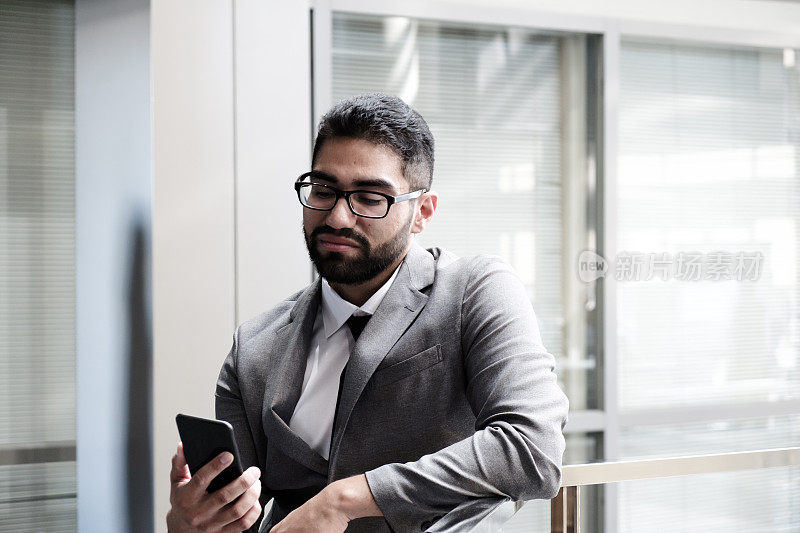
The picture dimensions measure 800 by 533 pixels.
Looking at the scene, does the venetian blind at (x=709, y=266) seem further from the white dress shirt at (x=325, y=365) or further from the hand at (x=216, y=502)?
the hand at (x=216, y=502)

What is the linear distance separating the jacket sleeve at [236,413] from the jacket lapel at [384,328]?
194 millimetres

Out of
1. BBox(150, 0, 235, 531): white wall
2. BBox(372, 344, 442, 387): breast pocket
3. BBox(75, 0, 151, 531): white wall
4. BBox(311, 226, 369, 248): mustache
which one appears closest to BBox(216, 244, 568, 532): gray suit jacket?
BBox(372, 344, 442, 387): breast pocket

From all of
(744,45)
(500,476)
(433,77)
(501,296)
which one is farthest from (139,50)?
(744,45)

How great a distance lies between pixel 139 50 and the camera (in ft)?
8.11

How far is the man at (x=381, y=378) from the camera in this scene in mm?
1159

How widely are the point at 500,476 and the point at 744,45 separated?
2597 millimetres

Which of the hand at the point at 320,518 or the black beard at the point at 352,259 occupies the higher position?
the black beard at the point at 352,259

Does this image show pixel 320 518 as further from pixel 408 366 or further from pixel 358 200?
pixel 358 200

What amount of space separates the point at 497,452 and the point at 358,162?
1.72ft

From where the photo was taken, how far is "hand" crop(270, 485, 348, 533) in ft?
3.75

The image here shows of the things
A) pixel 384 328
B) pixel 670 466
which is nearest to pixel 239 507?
pixel 384 328

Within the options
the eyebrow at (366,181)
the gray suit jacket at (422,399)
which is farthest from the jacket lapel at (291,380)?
the eyebrow at (366,181)

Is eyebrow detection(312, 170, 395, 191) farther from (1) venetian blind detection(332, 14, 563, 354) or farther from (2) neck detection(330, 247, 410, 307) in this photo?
(1) venetian blind detection(332, 14, 563, 354)

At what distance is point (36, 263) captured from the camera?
8.03 ft
